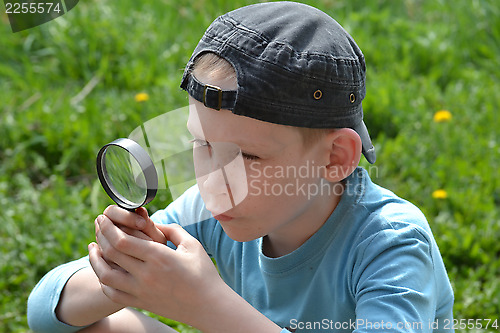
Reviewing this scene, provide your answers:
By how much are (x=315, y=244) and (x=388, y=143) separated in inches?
55.6

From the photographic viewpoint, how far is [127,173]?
4.63 ft

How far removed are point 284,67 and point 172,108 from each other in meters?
1.77

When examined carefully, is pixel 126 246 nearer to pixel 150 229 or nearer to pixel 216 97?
pixel 150 229

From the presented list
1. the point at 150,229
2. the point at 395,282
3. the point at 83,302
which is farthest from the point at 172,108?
the point at 395,282

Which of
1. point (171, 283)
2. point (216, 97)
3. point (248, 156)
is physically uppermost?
point (216, 97)

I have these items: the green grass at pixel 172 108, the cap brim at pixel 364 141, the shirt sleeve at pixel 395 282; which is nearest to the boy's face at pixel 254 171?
the cap brim at pixel 364 141

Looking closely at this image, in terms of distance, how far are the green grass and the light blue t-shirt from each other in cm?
56

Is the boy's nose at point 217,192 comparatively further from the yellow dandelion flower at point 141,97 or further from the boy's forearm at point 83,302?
the yellow dandelion flower at point 141,97

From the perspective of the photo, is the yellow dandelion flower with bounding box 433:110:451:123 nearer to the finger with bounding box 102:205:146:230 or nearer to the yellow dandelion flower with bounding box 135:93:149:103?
the yellow dandelion flower with bounding box 135:93:149:103

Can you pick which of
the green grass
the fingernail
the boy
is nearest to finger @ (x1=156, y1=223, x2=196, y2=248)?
the boy

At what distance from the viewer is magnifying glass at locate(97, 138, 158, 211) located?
4.32 feet

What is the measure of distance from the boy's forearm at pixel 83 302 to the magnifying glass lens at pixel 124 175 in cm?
42

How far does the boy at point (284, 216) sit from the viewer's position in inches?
58.9

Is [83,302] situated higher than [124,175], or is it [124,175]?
[124,175]
